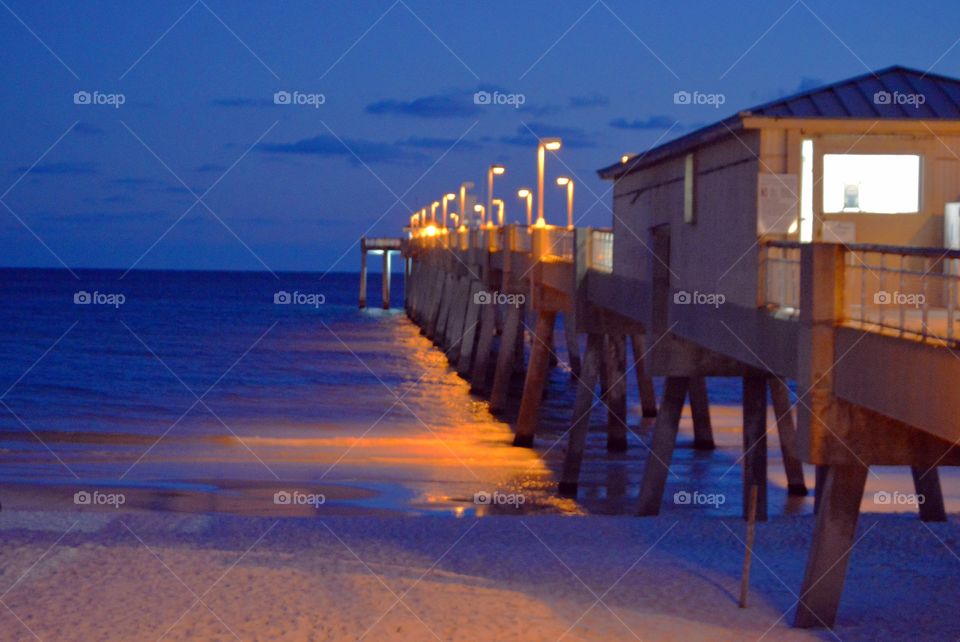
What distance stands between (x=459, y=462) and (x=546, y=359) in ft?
9.90

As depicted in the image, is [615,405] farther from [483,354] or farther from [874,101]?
[874,101]

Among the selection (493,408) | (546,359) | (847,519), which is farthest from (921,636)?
(493,408)

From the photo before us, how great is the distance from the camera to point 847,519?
27.0ft

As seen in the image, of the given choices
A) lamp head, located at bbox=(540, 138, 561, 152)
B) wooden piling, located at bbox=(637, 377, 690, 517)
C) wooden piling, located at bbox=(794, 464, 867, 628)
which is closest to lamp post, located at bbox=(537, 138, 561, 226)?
lamp head, located at bbox=(540, 138, 561, 152)

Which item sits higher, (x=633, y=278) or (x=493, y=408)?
(x=633, y=278)

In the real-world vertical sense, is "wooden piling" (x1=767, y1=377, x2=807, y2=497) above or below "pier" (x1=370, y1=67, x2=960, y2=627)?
below

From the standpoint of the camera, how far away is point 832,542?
8.29 meters

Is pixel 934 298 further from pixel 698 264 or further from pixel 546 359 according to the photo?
pixel 546 359

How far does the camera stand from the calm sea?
17.6m

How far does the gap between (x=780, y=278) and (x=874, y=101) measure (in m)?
2.09

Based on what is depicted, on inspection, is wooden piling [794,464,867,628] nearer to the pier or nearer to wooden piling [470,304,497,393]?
the pier

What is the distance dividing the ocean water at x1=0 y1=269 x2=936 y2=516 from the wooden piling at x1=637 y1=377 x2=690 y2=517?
1.81 metres

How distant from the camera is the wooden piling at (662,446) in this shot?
13.9m

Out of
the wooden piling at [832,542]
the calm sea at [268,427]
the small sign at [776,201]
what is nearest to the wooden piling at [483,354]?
the calm sea at [268,427]
